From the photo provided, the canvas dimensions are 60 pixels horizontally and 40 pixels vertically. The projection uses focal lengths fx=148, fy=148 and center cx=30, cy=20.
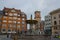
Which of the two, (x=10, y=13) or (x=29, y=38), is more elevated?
(x=10, y=13)

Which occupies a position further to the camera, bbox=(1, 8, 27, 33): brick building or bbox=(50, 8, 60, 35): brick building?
bbox=(1, 8, 27, 33): brick building

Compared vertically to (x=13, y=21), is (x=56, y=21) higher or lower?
lower

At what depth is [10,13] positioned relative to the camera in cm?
9888

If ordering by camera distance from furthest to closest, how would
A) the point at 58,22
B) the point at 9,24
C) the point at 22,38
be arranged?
the point at 9,24 < the point at 58,22 < the point at 22,38

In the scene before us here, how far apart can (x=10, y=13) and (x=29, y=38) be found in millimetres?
52042

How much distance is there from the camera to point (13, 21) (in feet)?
320

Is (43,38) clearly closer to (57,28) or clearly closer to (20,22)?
(57,28)

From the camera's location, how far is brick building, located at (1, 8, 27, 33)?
310 feet

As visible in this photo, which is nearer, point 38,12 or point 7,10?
point 7,10

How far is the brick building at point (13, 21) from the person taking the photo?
3723 inches

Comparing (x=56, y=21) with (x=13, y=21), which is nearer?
(x=56, y=21)

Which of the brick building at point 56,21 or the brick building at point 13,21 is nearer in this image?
the brick building at point 56,21

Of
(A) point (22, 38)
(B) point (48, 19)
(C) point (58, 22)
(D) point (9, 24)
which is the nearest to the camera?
(A) point (22, 38)

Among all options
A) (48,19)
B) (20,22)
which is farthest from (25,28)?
(48,19)
